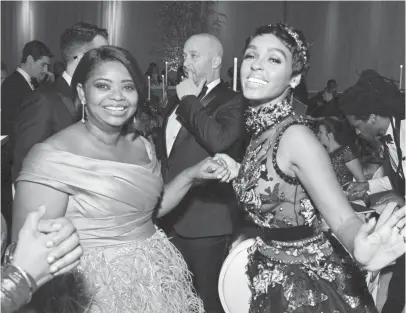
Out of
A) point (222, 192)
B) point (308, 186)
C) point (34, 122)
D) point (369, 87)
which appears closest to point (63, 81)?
point (34, 122)

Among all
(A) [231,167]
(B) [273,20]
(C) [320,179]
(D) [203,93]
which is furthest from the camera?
(B) [273,20]

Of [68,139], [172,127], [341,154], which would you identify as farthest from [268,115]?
[341,154]

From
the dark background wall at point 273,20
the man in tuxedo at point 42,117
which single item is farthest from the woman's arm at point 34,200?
the dark background wall at point 273,20

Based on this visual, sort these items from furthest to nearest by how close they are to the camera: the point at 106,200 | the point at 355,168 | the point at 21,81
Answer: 1. the point at 21,81
2. the point at 355,168
3. the point at 106,200

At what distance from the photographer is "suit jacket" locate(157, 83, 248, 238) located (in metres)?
2.95

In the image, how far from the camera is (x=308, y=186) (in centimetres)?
182

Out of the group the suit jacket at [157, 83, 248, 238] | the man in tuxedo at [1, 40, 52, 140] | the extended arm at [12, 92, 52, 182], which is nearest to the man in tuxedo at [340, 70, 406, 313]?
the suit jacket at [157, 83, 248, 238]

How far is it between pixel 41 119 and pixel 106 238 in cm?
111

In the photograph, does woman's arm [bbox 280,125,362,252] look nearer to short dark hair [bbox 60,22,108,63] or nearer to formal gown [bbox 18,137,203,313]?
formal gown [bbox 18,137,203,313]

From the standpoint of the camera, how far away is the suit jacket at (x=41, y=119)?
9.71ft

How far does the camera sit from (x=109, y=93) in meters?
2.12

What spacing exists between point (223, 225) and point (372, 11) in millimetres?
8648

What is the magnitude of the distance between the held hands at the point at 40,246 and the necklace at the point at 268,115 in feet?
3.35

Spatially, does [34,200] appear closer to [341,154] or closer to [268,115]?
[268,115]
